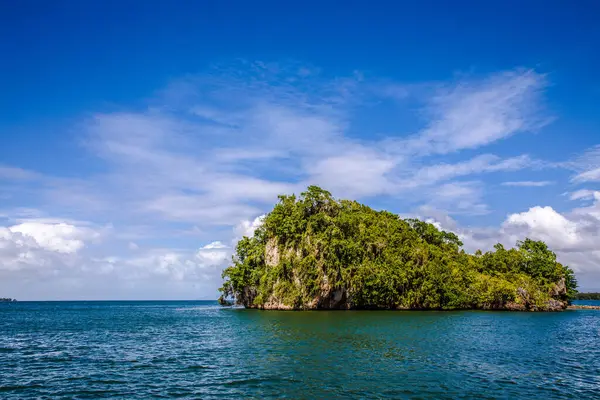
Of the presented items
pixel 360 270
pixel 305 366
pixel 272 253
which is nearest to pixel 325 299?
pixel 360 270

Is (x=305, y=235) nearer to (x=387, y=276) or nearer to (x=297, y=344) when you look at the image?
(x=387, y=276)

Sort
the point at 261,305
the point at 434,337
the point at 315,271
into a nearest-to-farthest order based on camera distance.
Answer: the point at 434,337 → the point at 315,271 → the point at 261,305

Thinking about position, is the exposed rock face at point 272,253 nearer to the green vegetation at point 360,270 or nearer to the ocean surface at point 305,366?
the green vegetation at point 360,270

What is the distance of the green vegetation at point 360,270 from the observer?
268 ft

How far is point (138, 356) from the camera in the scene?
30609mm

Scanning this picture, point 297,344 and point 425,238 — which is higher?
point 425,238

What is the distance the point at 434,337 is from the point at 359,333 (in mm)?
7283

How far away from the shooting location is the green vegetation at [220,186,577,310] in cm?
8175

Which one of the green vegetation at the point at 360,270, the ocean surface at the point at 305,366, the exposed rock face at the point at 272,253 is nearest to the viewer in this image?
the ocean surface at the point at 305,366

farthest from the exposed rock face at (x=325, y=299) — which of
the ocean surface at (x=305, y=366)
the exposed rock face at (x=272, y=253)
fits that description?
the ocean surface at (x=305, y=366)

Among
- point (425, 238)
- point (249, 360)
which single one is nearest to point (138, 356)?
point (249, 360)

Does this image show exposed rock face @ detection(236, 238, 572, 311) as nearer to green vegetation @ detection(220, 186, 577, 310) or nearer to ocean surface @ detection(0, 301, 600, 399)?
green vegetation @ detection(220, 186, 577, 310)

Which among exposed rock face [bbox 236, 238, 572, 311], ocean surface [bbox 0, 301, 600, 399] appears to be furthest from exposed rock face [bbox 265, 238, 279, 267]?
ocean surface [bbox 0, 301, 600, 399]

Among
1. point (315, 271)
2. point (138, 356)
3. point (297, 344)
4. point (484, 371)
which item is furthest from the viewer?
point (315, 271)
